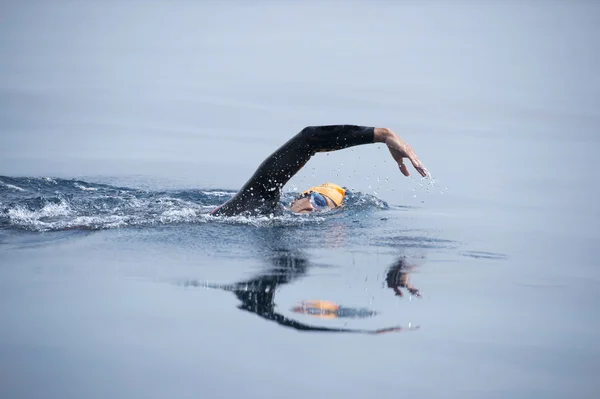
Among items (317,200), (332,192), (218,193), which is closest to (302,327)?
(317,200)

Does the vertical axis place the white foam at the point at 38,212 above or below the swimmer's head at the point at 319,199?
below

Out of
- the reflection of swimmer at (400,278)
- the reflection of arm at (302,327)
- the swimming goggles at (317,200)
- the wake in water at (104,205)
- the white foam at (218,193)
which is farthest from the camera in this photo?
the white foam at (218,193)

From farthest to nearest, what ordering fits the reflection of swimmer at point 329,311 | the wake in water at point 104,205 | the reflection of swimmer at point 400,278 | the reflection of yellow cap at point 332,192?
1. the reflection of yellow cap at point 332,192
2. the wake in water at point 104,205
3. the reflection of swimmer at point 400,278
4. the reflection of swimmer at point 329,311

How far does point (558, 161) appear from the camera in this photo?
11.0 m

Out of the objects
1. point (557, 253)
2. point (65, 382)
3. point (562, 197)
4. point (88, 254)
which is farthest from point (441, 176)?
point (65, 382)

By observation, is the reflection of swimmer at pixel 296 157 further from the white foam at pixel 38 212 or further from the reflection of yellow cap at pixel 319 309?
the reflection of yellow cap at pixel 319 309

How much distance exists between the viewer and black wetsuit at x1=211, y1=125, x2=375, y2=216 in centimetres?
674

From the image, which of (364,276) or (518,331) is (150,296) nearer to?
(364,276)

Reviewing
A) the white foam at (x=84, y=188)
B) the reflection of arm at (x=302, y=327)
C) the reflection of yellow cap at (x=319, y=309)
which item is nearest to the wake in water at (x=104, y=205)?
the white foam at (x=84, y=188)

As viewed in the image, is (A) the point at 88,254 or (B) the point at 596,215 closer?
(A) the point at 88,254

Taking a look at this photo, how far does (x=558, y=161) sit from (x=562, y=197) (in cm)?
184

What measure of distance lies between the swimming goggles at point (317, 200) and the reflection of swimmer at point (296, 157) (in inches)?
30.5

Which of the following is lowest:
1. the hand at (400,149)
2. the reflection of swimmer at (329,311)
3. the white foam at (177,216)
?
the reflection of swimmer at (329,311)

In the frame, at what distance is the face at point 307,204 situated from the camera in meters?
8.03
